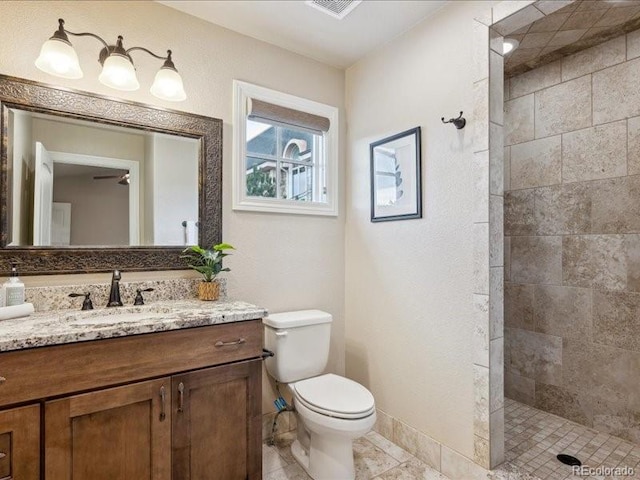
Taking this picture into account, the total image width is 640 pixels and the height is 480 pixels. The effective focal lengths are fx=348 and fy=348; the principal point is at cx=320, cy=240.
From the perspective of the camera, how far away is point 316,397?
5.88 ft

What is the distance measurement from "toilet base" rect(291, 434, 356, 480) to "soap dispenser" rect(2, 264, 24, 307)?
1.52 m

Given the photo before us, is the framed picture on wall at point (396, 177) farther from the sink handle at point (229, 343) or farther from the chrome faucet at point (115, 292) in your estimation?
the chrome faucet at point (115, 292)

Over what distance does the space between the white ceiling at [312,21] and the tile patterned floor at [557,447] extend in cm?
253

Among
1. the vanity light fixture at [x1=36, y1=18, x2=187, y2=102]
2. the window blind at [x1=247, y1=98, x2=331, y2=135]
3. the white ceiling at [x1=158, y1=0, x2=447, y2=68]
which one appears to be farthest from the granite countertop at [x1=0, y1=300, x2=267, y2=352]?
the white ceiling at [x1=158, y1=0, x2=447, y2=68]

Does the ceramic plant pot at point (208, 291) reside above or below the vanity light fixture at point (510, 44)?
below

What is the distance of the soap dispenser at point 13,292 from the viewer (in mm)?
1463

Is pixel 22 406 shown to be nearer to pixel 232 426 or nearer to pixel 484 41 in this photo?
pixel 232 426

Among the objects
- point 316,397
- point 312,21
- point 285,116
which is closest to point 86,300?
point 316,397

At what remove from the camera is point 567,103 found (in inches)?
95.0

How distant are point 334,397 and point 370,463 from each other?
523 mm

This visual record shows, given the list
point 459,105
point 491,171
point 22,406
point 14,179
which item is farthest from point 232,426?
point 459,105

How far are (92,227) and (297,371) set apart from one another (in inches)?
53.1

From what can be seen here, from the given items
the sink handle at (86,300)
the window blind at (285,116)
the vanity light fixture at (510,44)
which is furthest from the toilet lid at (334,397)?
the vanity light fixture at (510,44)

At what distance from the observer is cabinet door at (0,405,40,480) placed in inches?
44.7
